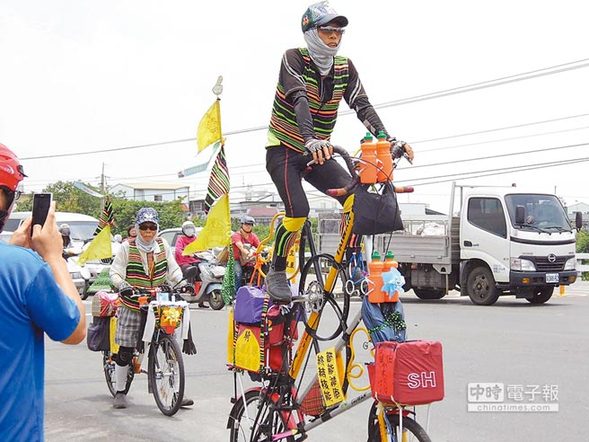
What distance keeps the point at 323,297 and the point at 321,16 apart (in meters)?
1.61

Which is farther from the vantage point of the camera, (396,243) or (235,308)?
(396,243)

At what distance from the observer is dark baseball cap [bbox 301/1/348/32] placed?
455 cm

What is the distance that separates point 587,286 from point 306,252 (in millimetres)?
21929

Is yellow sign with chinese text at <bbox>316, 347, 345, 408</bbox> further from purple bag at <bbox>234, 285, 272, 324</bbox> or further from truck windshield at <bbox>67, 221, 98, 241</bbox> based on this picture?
truck windshield at <bbox>67, 221, 98, 241</bbox>

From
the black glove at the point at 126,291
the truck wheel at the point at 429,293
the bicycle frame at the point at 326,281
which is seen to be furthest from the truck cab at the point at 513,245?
the bicycle frame at the point at 326,281

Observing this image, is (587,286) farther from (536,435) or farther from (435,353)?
(435,353)

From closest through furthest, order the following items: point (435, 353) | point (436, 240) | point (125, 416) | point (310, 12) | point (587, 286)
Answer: point (435, 353)
point (310, 12)
point (125, 416)
point (436, 240)
point (587, 286)

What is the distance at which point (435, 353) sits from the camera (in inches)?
152

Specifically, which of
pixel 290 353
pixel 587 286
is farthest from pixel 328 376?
pixel 587 286

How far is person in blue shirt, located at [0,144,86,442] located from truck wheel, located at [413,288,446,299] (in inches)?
686

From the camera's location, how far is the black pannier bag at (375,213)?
409cm

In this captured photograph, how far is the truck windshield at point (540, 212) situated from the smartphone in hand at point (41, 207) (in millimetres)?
15249

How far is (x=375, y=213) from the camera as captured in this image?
409cm

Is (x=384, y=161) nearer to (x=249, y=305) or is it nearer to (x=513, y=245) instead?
(x=249, y=305)
